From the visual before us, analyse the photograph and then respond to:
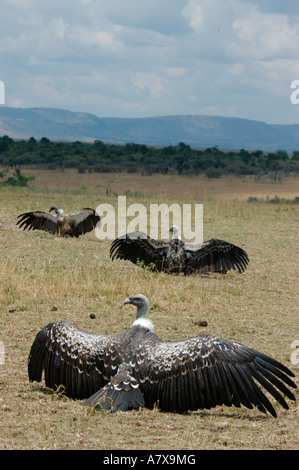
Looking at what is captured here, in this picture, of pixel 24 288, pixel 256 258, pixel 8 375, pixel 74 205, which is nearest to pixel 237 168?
pixel 74 205

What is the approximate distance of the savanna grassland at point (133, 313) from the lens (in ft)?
13.7

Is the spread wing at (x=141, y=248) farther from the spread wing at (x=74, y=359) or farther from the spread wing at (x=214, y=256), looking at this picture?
the spread wing at (x=74, y=359)

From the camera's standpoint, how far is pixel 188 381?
15.5ft

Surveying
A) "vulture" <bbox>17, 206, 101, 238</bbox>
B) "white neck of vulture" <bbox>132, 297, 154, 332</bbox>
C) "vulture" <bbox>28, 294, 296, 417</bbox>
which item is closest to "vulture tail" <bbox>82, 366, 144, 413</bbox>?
"vulture" <bbox>28, 294, 296, 417</bbox>

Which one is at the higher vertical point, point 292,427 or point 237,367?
point 237,367

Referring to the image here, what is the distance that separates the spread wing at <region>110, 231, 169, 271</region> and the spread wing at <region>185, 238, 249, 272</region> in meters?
0.41

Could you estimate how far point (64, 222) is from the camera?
13.7 meters

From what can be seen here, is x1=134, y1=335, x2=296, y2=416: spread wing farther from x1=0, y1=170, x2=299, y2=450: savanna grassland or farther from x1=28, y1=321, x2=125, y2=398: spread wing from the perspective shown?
x1=28, y1=321, x2=125, y2=398: spread wing

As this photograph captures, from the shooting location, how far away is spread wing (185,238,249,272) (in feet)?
34.9

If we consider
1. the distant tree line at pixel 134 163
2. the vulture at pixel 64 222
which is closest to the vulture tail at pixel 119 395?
the vulture at pixel 64 222

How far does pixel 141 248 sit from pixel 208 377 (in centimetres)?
610

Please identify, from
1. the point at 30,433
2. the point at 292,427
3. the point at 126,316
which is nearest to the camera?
the point at 30,433

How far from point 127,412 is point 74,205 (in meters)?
14.9
